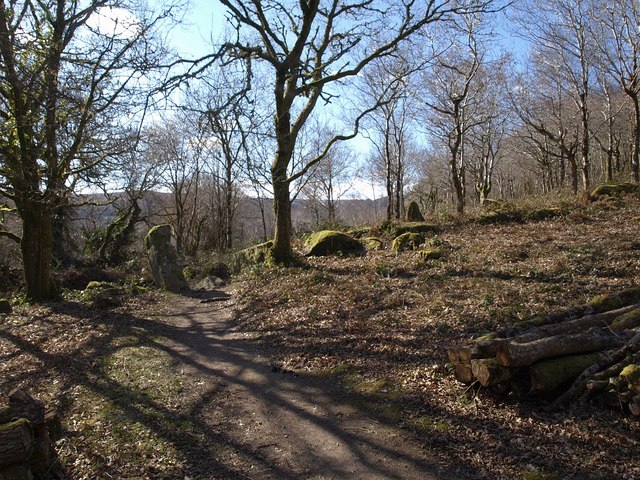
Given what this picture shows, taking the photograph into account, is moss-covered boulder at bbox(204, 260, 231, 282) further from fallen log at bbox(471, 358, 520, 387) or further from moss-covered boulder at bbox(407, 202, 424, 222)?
fallen log at bbox(471, 358, 520, 387)

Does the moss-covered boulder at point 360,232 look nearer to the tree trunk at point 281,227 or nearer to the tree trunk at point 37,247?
the tree trunk at point 281,227

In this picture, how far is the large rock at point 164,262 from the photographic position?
14211 millimetres

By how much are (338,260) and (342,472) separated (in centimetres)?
942

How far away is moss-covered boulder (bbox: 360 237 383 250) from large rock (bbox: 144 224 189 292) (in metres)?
6.02

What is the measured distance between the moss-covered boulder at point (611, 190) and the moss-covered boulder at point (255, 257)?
10814mm

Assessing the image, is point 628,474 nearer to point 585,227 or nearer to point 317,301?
point 317,301

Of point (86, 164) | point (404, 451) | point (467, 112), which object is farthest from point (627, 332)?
point (467, 112)

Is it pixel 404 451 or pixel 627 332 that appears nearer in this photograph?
pixel 404 451

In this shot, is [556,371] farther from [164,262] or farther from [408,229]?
[164,262]

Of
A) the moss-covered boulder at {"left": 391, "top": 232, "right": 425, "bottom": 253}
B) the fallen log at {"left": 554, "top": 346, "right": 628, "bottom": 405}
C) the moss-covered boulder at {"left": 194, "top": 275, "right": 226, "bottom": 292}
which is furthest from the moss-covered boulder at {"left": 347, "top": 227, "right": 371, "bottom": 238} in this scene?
the fallen log at {"left": 554, "top": 346, "right": 628, "bottom": 405}

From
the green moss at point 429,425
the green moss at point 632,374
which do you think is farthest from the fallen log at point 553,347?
the green moss at point 429,425

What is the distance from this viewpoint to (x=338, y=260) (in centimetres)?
1319

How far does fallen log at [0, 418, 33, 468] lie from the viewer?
135 inches

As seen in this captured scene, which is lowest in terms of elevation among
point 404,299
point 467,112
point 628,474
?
point 628,474
